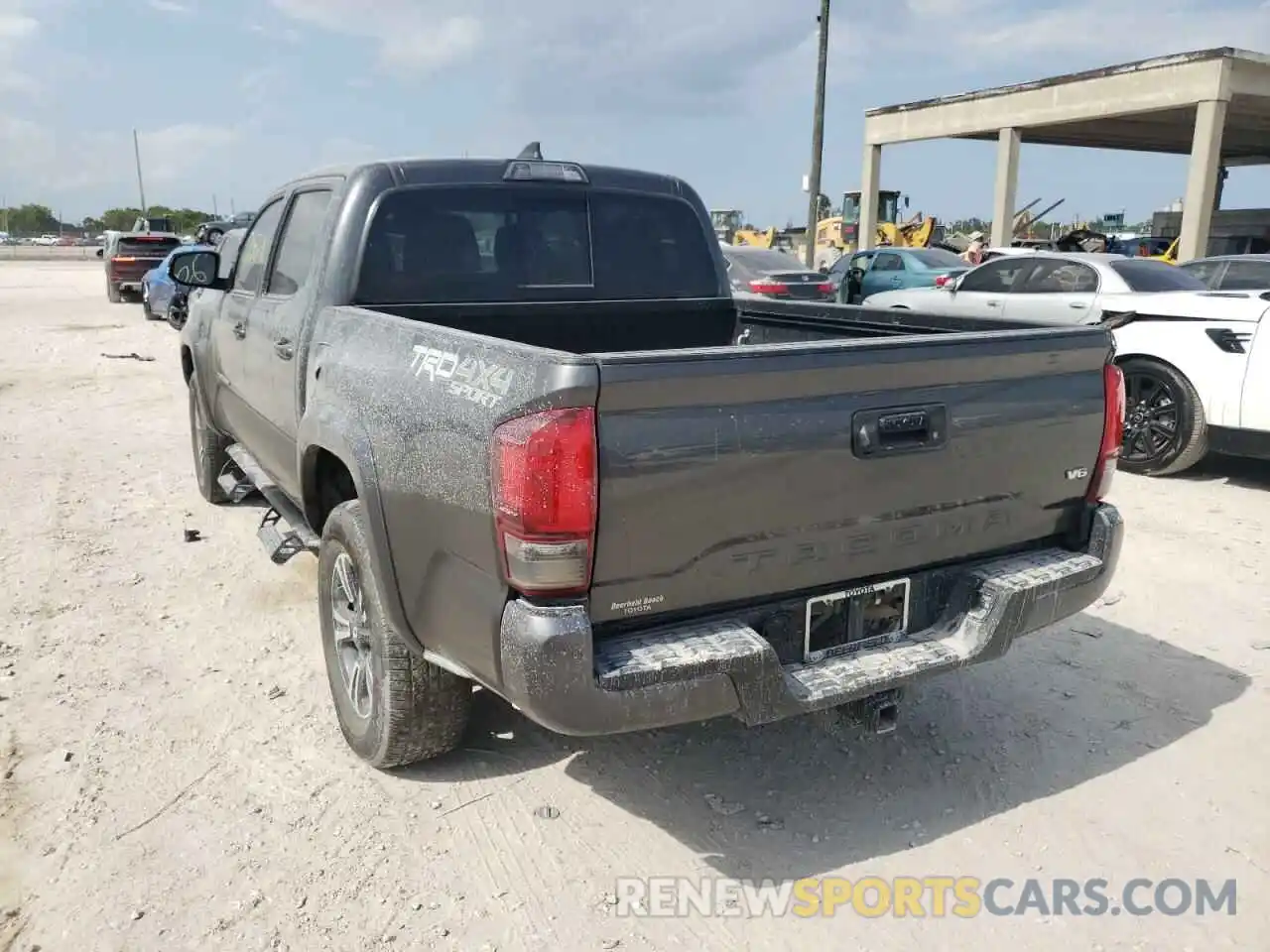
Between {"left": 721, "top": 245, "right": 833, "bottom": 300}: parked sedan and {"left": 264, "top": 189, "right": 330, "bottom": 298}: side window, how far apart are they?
8895 millimetres

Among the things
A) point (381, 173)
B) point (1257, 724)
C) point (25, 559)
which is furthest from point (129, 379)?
point (1257, 724)

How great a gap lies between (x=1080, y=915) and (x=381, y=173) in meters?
3.45

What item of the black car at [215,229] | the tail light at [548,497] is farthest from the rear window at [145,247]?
the tail light at [548,497]

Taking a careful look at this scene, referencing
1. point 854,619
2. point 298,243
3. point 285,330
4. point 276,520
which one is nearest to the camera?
point 854,619

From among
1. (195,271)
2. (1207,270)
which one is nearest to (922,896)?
(195,271)

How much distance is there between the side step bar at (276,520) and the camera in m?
4.33

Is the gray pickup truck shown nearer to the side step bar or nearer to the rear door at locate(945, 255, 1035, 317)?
the side step bar

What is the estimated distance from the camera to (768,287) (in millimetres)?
13219

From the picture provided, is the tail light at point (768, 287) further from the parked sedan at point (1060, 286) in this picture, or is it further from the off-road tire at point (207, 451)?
the off-road tire at point (207, 451)

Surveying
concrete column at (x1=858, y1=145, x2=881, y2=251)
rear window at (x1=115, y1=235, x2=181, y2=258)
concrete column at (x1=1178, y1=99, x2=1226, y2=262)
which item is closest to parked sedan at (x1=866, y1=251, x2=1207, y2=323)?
concrete column at (x1=1178, y1=99, x2=1226, y2=262)

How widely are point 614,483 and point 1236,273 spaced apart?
11.1m

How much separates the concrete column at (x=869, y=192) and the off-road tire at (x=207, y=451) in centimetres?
2304

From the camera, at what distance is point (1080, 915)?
286 centimetres

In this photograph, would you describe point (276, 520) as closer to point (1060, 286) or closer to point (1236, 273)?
point (1060, 286)
